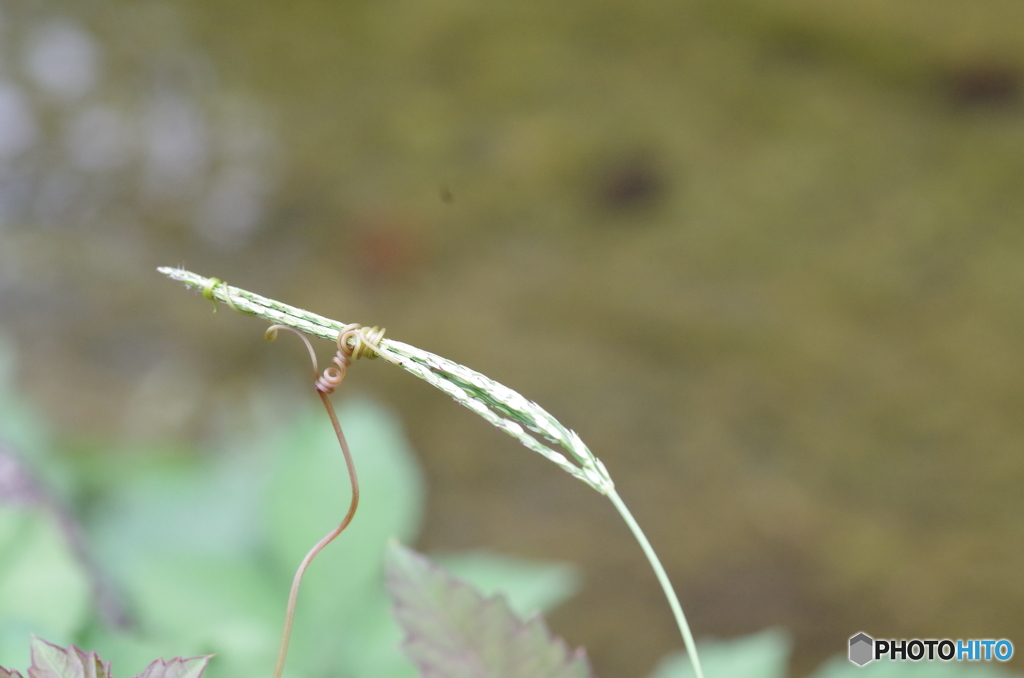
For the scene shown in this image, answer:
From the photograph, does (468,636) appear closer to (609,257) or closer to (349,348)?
(349,348)

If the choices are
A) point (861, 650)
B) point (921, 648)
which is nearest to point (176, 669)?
point (861, 650)

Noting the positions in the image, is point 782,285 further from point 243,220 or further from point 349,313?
point 243,220

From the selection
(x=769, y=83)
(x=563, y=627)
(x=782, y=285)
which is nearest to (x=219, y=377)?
(x=563, y=627)

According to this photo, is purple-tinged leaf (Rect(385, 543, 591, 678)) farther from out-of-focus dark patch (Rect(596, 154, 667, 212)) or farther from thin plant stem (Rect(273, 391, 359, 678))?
out-of-focus dark patch (Rect(596, 154, 667, 212))

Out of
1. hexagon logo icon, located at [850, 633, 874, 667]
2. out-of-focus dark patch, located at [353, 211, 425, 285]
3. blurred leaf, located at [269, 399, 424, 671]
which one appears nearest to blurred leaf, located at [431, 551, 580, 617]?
blurred leaf, located at [269, 399, 424, 671]

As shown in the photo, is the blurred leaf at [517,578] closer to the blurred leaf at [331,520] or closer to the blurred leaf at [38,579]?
the blurred leaf at [331,520]

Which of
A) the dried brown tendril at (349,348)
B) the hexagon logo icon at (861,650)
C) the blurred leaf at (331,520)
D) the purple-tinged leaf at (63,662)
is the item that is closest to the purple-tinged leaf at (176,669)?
the purple-tinged leaf at (63,662)

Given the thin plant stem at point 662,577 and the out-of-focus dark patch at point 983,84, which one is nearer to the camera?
the thin plant stem at point 662,577
